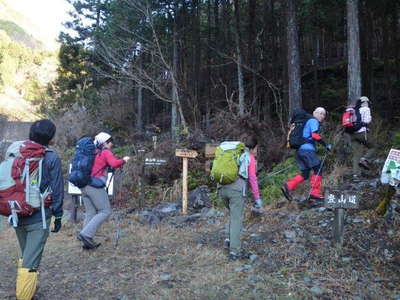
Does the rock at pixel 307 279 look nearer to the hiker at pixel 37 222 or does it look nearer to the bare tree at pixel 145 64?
the hiker at pixel 37 222

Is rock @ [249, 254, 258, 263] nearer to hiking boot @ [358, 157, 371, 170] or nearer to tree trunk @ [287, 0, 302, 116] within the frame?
hiking boot @ [358, 157, 371, 170]

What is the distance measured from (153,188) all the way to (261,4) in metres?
13.6

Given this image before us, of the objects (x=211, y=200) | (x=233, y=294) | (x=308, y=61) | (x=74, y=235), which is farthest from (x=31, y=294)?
(x=308, y=61)

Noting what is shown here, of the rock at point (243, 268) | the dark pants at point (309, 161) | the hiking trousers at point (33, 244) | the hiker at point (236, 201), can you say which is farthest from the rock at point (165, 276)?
the dark pants at point (309, 161)

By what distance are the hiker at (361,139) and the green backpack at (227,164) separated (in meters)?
3.80

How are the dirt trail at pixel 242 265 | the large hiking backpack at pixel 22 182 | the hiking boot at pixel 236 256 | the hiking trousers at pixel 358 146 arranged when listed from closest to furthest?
the large hiking backpack at pixel 22 182, the dirt trail at pixel 242 265, the hiking boot at pixel 236 256, the hiking trousers at pixel 358 146

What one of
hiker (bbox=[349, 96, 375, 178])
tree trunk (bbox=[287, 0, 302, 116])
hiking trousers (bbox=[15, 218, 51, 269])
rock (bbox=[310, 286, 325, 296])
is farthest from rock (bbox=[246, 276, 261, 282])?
tree trunk (bbox=[287, 0, 302, 116])

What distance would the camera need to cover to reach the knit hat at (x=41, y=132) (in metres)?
4.45

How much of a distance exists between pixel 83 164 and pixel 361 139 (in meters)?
5.82

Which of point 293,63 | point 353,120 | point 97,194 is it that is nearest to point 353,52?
point 293,63

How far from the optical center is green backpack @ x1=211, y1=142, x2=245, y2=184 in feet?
18.2

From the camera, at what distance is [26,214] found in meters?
4.22

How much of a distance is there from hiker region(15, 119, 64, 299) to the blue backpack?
70.8 inches

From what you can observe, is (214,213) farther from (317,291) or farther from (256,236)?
(317,291)
